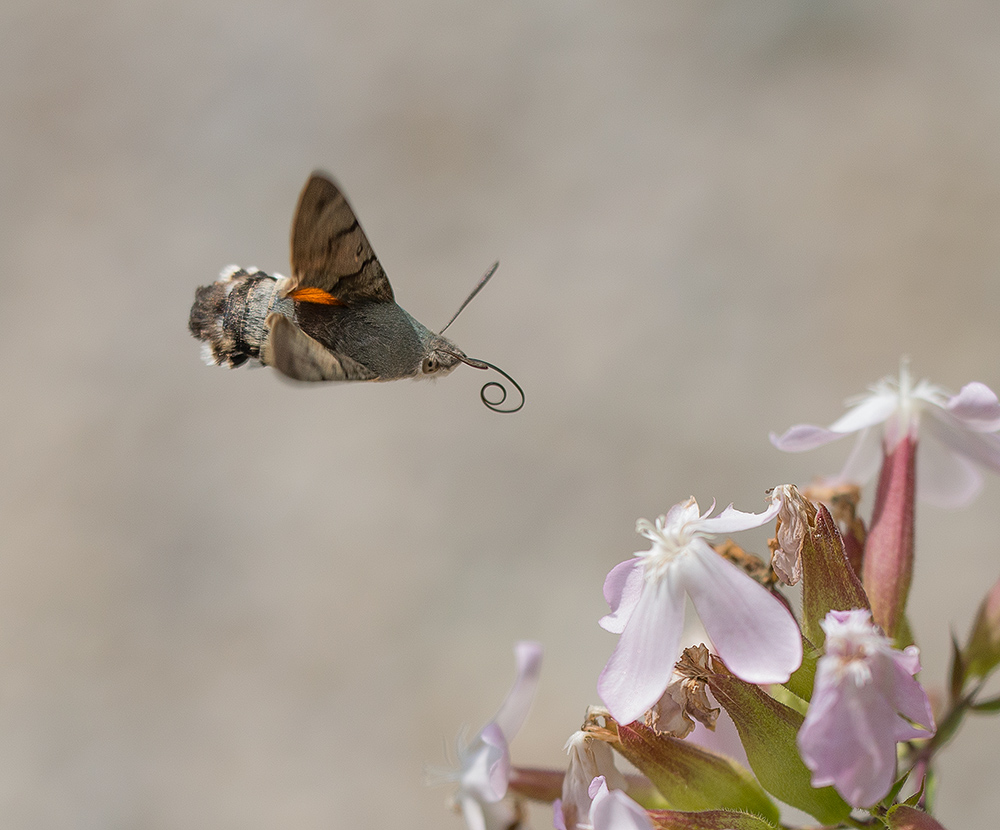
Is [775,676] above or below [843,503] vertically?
below

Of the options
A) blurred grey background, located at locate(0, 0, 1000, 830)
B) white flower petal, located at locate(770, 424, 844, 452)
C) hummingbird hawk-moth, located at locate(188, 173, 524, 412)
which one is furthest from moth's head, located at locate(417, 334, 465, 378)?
blurred grey background, located at locate(0, 0, 1000, 830)

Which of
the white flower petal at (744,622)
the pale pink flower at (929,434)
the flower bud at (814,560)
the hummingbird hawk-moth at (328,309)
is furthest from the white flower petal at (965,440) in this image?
the hummingbird hawk-moth at (328,309)

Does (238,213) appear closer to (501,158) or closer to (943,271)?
(501,158)

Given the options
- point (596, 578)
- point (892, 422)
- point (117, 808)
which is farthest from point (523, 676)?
point (117, 808)

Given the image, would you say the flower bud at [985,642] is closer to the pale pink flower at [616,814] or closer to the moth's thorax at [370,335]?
the pale pink flower at [616,814]

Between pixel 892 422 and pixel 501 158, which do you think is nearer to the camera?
pixel 892 422

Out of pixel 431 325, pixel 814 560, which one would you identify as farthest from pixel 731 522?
pixel 431 325

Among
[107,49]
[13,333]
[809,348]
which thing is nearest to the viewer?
[809,348]

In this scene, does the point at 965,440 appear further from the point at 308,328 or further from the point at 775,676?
the point at 308,328
